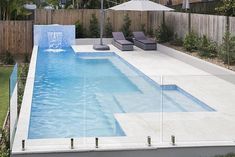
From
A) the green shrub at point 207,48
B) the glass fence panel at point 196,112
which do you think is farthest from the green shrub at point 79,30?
the glass fence panel at point 196,112

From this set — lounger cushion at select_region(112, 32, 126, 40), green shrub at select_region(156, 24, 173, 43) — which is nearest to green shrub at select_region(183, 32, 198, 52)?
Answer: green shrub at select_region(156, 24, 173, 43)

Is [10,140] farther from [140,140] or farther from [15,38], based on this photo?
[15,38]

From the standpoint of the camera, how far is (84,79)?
8.59 metres

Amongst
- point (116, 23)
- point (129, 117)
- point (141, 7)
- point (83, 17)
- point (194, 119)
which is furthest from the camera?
point (116, 23)

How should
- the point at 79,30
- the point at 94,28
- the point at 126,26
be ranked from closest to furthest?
the point at 79,30, the point at 94,28, the point at 126,26

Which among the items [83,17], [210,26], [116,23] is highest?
[83,17]

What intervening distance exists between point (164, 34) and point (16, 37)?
757cm

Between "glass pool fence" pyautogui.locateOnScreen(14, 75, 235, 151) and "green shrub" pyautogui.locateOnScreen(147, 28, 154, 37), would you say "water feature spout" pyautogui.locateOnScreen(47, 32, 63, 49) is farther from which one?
"glass pool fence" pyautogui.locateOnScreen(14, 75, 235, 151)

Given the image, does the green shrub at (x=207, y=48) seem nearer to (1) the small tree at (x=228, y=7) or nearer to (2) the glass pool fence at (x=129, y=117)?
(1) the small tree at (x=228, y=7)

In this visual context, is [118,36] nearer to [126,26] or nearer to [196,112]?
[126,26]

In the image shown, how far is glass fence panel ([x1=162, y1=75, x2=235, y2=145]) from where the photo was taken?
7.98 m

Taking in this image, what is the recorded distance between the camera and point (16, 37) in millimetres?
25078

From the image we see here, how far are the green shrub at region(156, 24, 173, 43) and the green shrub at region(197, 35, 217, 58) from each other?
5872 mm

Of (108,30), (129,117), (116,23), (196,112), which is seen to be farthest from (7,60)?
(196,112)
